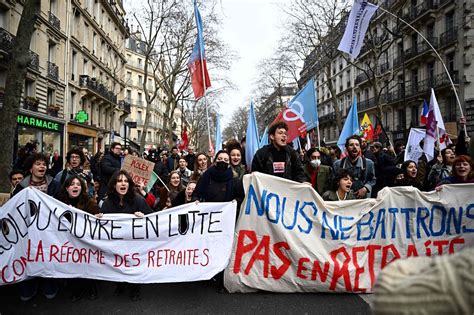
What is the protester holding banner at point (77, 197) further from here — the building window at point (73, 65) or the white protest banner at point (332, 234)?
the building window at point (73, 65)

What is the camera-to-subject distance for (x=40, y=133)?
73.5 ft

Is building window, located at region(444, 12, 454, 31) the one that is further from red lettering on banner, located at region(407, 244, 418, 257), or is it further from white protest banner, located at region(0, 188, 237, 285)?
white protest banner, located at region(0, 188, 237, 285)

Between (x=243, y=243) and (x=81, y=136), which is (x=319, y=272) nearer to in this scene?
(x=243, y=243)

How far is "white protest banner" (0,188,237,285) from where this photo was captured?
4.14 meters

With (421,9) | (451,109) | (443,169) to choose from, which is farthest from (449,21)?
(443,169)

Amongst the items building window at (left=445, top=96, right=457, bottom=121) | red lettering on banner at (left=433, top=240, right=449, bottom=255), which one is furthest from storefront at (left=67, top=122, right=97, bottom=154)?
building window at (left=445, top=96, right=457, bottom=121)

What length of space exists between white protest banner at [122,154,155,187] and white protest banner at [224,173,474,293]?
3136 millimetres

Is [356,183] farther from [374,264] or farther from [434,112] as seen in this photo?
[434,112]

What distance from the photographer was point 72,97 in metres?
29.8

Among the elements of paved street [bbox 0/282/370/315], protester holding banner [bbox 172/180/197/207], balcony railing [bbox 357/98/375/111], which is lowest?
paved street [bbox 0/282/370/315]

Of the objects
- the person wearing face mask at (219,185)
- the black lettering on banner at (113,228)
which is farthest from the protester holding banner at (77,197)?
the person wearing face mask at (219,185)

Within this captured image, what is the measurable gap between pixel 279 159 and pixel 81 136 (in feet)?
95.6

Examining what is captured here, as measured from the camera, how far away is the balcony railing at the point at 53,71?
24.9 metres

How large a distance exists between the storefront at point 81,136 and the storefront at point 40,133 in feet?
6.02
